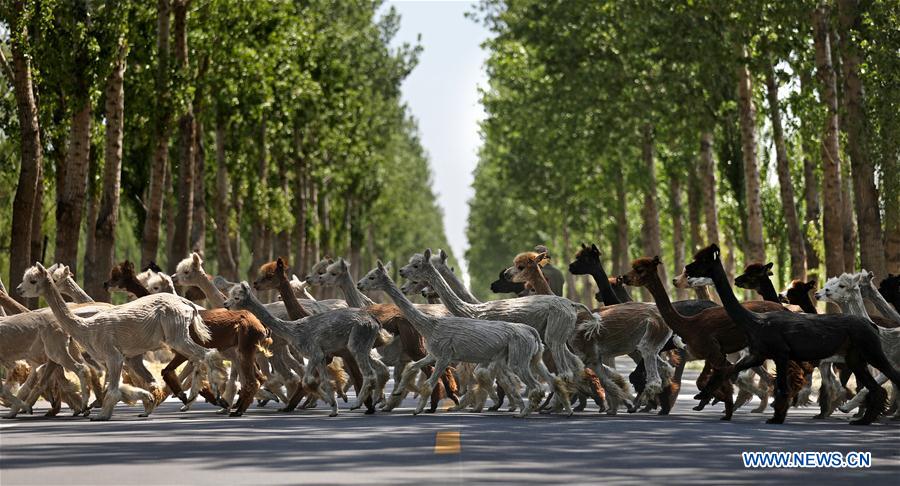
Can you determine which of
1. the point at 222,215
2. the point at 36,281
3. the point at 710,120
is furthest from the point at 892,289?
the point at 222,215

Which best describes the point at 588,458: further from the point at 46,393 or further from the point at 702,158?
the point at 702,158

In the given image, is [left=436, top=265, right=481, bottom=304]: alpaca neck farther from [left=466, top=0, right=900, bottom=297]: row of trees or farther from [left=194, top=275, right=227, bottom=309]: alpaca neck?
[left=466, top=0, right=900, bottom=297]: row of trees

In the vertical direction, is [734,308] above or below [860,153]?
below

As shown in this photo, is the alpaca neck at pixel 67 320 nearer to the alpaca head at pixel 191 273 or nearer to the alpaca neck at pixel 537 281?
the alpaca head at pixel 191 273

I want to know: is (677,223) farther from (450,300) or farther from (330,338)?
(330,338)

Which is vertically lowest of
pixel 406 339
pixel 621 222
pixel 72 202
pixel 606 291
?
pixel 406 339

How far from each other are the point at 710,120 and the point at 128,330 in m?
30.1

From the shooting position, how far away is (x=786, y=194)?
4019 cm

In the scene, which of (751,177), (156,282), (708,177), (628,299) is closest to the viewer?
(156,282)

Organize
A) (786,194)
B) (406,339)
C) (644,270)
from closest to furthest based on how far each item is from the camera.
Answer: (644,270) < (406,339) < (786,194)

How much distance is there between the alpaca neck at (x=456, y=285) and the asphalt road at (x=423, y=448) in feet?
9.71

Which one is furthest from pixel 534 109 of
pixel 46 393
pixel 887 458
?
pixel 887 458

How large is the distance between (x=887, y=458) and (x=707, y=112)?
114ft

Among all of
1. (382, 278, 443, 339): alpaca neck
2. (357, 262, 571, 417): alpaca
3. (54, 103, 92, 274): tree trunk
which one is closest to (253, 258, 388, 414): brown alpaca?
(382, 278, 443, 339): alpaca neck
